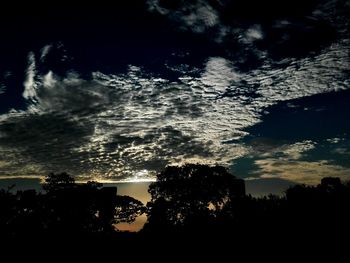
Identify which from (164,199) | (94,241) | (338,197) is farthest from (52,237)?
(164,199)

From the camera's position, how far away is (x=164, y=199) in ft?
207

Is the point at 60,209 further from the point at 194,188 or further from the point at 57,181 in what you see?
the point at 194,188

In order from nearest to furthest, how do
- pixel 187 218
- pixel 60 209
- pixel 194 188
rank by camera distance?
pixel 187 218, pixel 60 209, pixel 194 188

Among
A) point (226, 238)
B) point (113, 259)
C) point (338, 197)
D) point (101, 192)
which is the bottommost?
point (113, 259)

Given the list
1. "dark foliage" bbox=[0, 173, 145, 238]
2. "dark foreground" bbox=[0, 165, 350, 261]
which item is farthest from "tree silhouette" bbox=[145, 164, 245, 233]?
"dark foliage" bbox=[0, 173, 145, 238]

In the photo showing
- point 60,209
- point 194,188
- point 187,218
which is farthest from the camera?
point 194,188

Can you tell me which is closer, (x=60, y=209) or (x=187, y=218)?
(x=187, y=218)

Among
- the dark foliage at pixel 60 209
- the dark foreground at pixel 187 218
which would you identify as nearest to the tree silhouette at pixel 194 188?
the dark foreground at pixel 187 218

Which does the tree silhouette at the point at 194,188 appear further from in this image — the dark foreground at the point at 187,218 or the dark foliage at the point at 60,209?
the dark foliage at the point at 60,209

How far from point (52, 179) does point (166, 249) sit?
1243 inches

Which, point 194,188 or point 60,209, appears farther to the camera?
point 194,188

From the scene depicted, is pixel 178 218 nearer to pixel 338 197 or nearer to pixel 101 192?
pixel 101 192

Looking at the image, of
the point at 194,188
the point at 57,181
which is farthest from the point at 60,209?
the point at 194,188

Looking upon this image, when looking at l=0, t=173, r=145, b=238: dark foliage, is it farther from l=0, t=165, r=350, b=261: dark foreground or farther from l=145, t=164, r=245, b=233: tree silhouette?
l=145, t=164, r=245, b=233: tree silhouette
